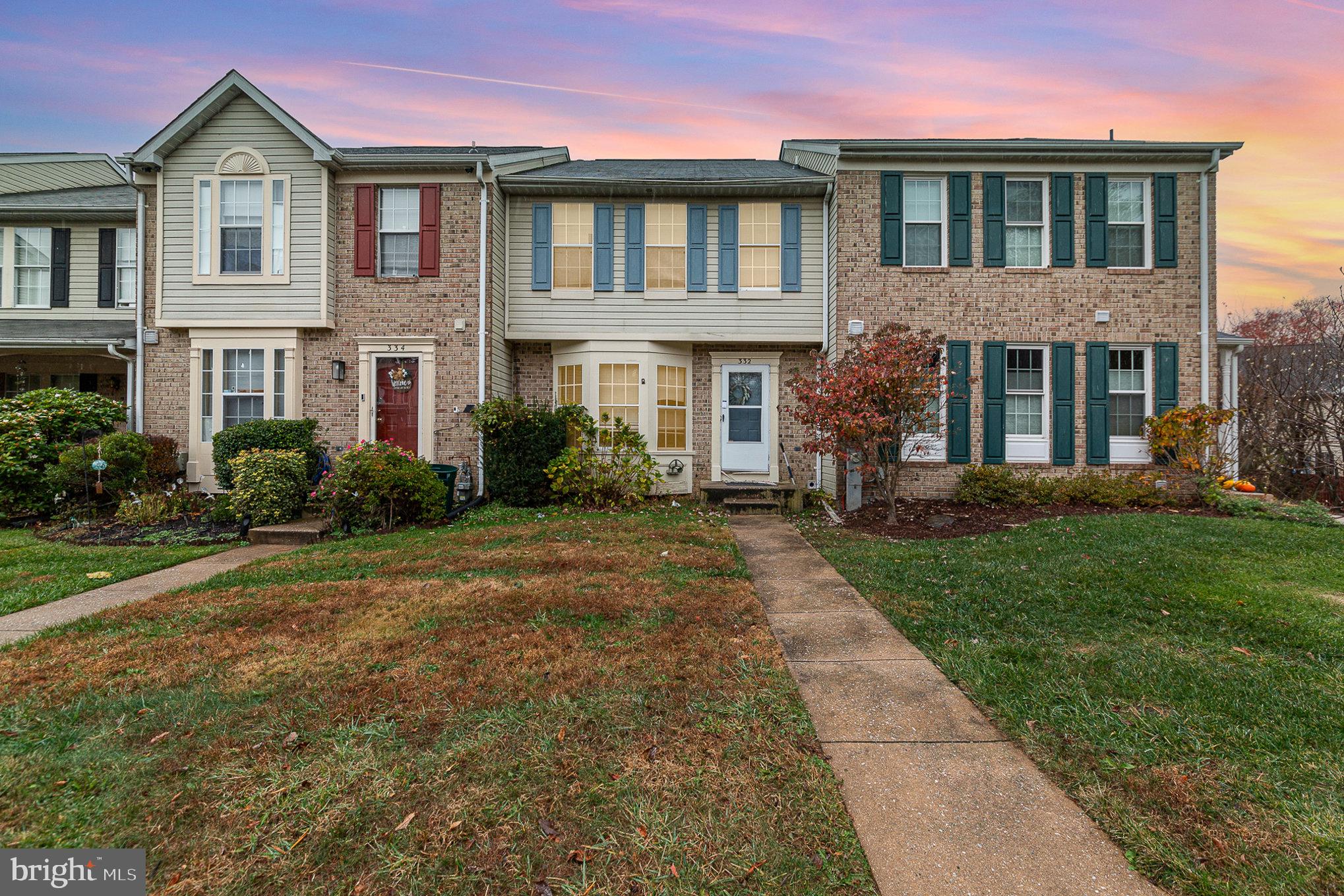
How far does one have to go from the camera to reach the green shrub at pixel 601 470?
9555 millimetres

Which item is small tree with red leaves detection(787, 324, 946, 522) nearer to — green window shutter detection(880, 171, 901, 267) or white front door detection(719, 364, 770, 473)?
white front door detection(719, 364, 770, 473)

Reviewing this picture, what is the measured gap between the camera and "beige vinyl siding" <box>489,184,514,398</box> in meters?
10.6

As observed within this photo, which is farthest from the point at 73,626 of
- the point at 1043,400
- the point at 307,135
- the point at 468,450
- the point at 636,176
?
the point at 1043,400

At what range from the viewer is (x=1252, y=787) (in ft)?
7.20

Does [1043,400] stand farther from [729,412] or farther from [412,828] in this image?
[412,828]

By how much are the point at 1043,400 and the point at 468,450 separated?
10.5m

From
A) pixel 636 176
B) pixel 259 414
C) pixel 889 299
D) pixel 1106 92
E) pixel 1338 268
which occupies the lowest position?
pixel 259 414

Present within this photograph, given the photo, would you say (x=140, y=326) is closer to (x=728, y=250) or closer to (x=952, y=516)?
(x=728, y=250)

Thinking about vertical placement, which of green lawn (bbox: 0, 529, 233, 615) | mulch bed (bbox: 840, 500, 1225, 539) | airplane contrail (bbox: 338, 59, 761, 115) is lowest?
green lawn (bbox: 0, 529, 233, 615)

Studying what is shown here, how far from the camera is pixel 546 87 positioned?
12.6 meters

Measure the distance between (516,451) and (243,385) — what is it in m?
5.42

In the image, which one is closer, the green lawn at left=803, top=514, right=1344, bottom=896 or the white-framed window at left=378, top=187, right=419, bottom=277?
the green lawn at left=803, top=514, right=1344, bottom=896

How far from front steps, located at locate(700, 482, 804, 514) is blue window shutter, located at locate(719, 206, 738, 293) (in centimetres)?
376

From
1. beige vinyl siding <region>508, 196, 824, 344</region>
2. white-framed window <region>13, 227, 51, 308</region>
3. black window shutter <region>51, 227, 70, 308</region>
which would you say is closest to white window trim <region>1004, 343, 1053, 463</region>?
beige vinyl siding <region>508, 196, 824, 344</region>
